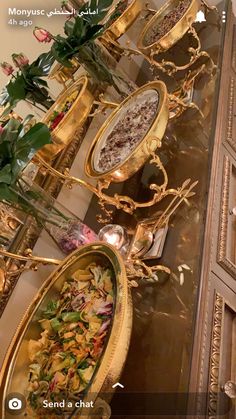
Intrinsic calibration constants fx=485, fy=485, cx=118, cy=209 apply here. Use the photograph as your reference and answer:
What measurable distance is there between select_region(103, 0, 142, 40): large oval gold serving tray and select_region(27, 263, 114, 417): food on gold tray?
1.08 m

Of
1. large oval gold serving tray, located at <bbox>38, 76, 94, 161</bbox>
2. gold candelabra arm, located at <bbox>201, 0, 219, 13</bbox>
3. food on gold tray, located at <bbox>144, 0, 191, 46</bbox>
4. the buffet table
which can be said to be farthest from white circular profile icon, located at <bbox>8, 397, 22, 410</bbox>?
gold candelabra arm, located at <bbox>201, 0, 219, 13</bbox>

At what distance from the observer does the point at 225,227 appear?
42.4 inches

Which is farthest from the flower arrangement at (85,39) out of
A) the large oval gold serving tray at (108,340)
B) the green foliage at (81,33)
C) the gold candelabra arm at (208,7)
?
the large oval gold serving tray at (108,340)

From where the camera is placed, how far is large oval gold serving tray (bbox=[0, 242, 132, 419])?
31.4 inches

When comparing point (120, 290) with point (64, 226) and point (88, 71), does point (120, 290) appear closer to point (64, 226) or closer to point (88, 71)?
→ point (64, 226)

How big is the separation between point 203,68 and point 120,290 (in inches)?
36.7

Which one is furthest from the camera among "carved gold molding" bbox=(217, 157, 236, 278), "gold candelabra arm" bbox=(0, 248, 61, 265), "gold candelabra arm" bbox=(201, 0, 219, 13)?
"gold candelabra arm" bbox=(201, 0, 219, 13)

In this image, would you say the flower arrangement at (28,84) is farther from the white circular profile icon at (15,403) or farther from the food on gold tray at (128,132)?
the white circular profile icon at (15,403)

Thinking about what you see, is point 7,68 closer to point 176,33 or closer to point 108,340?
point 176,33

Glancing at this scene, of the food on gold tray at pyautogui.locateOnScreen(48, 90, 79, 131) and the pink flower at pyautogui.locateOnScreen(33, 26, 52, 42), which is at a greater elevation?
the pink flower at pyautogui.locateOnScreen(33, 26, 52, 42)

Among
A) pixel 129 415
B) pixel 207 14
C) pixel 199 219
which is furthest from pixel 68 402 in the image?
pixel 207 14

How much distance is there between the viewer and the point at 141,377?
38.3 inches

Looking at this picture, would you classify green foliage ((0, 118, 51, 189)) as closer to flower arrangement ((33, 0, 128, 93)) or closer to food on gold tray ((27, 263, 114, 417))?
food on gold tray ((27, 263, 114, 417))

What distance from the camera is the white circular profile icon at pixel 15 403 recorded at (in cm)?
89
